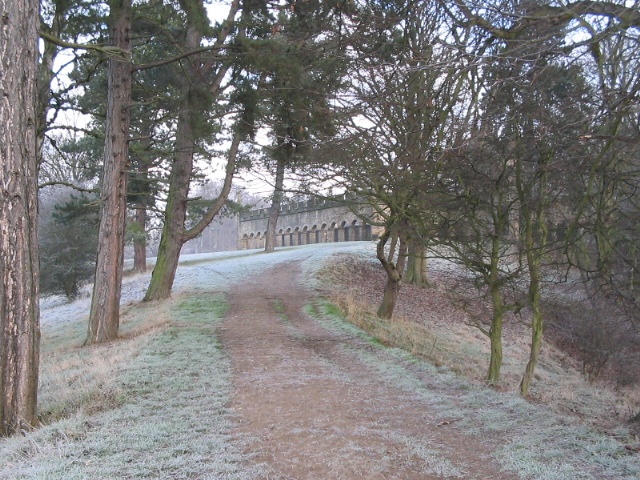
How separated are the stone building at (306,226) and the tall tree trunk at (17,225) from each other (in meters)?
26.6

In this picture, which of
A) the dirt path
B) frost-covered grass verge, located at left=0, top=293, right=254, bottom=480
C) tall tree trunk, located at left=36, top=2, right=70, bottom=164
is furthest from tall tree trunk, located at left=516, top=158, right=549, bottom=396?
tall tree trunk, located at left=36, top=2, right=70, bottom=164

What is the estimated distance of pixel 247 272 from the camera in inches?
890

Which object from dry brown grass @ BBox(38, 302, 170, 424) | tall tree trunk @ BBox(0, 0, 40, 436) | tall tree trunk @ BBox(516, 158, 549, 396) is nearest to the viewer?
tall tree trunk @ BBox(0, 0, 40, 436)

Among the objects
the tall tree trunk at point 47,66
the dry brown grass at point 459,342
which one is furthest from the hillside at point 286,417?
the tall tree trunk at point 47,66

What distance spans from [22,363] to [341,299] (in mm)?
11333

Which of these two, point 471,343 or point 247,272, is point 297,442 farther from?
point 247,272

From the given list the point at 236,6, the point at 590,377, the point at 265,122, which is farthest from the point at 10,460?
the point at 590,377

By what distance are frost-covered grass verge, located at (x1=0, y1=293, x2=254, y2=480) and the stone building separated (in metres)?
25.4

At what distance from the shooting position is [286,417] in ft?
18.0

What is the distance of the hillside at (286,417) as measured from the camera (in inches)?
165

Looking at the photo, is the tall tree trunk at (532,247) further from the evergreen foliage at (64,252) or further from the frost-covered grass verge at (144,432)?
the evergreen foliage at (64,252)

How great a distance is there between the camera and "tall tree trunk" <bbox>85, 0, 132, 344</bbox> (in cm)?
1041

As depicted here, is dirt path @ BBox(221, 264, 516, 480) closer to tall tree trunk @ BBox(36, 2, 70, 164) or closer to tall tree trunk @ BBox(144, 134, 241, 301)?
tall tree trunk @ BBox(36, 2, 70, 164)

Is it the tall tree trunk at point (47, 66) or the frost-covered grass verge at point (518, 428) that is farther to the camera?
the tall tree trunk at point (47, 66)
